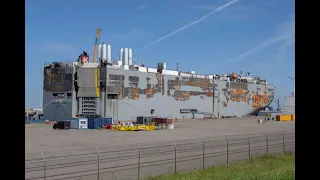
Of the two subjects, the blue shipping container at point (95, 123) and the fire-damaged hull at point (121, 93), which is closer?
the blue shipping container at point (95, 123)

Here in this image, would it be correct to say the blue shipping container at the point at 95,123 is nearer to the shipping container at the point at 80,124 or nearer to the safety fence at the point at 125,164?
the shipping container at the point at 80,124

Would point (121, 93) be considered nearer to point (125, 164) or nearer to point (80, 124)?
point (80, 124)

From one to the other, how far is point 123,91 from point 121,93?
0.64 meters

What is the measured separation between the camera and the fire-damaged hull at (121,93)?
64.6 metres

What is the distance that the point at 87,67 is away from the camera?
65.5 m

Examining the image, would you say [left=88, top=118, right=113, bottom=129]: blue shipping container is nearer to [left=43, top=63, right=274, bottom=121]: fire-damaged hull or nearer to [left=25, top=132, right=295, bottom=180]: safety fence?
[left=43, top=63, right=274, bottom=121]: fire-damaged hull

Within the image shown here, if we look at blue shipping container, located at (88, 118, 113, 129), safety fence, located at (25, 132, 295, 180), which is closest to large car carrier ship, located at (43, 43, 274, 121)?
blue shipping container, located at (88, 118, 113, 129)

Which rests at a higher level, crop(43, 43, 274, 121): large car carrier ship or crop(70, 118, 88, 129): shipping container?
crop(43, 43, 274, 121): large car carrier ship

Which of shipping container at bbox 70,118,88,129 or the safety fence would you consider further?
shipping container at bbox 70,118,88,129

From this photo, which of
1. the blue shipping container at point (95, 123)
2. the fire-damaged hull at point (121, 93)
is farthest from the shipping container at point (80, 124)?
the fire-damaged hull at point (121, 93)

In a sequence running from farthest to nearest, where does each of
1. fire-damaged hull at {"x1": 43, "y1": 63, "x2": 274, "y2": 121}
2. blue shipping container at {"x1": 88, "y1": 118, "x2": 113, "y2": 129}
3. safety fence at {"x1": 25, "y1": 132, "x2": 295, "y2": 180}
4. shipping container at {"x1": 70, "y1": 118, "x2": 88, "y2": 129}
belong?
1. fire-damaged hull at {"x1": 43, "y1": 63, "x2": 274, "y2": 121}
2. blue shipping container at {"x1": 88, "y1": 118, "x2": 113, "y2": 129}
3. shipping container at {"x1": 70, "y1": 118, "x2": 88, "y2": 129}
4. safety fence at {"x1": 25, "y1": 132, "x2": 295, "y2": 180}

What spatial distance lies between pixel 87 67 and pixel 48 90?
9.87 m

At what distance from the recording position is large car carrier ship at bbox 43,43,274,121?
212ft
